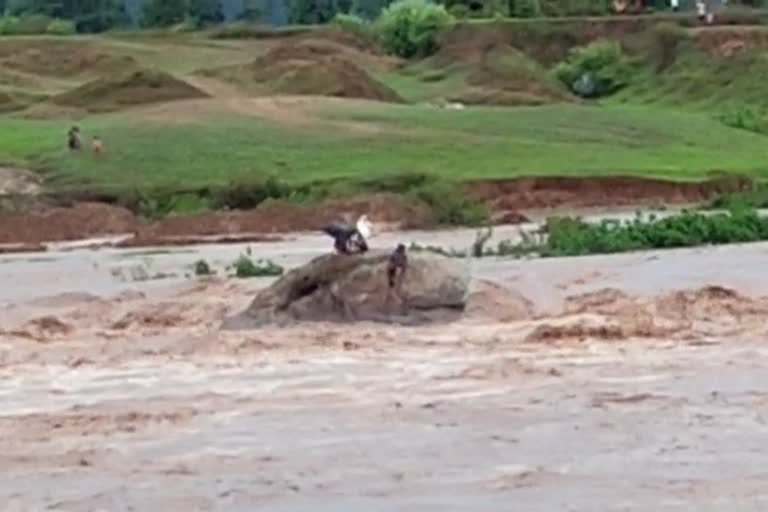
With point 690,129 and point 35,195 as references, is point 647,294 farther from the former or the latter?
point 690,129

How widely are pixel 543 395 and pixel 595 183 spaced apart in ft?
113

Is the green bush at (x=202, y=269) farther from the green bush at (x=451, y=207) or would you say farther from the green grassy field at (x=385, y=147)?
the green grassy field at (x=385, y=147)

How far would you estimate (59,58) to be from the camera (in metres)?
87.8

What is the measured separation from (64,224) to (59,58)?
126 feet

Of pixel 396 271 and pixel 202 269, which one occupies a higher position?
pixel 396 271

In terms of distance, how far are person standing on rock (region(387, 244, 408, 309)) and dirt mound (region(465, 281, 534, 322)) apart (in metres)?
0.99

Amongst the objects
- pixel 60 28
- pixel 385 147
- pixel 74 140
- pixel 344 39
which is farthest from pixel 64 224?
pixel 60 28

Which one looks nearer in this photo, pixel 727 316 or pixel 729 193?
pixel 727 316

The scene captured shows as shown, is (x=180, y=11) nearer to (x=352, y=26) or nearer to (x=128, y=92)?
(x=352, y=26)

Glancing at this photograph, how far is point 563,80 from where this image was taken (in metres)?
90.1

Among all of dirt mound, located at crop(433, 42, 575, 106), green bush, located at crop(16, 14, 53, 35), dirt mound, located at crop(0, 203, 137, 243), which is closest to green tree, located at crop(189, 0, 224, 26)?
green bush, located at crop(16, 14, 53, 35)

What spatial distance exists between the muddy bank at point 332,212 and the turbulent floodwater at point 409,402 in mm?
16747

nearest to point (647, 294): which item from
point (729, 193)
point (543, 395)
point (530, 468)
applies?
point (543, 395)

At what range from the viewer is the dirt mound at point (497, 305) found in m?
27.3
